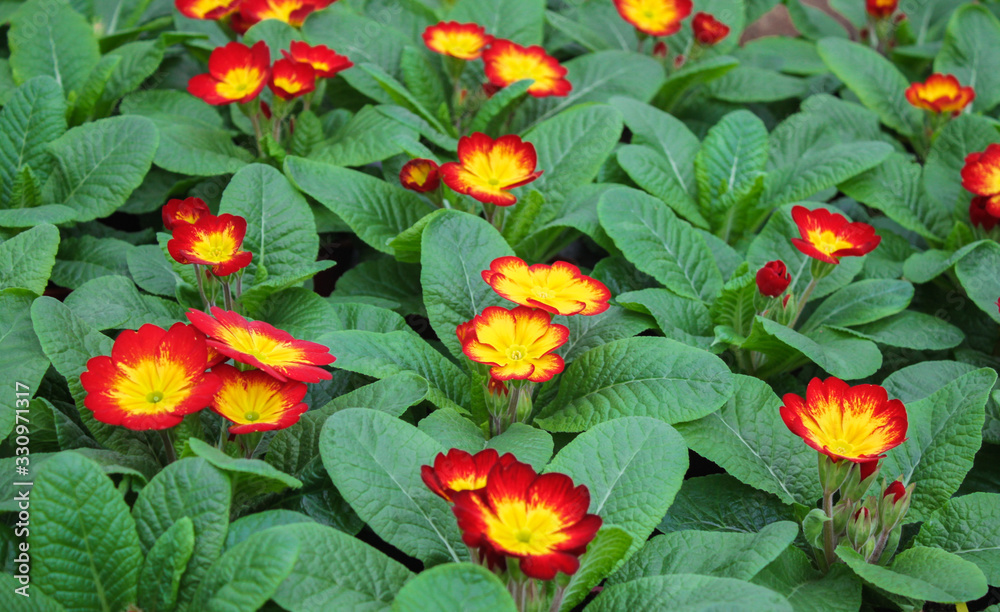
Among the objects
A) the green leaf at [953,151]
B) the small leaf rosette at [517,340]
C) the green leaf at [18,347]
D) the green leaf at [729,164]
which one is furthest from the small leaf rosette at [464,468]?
the green leaf at [953,151]

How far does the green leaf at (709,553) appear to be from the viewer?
1.38 meters

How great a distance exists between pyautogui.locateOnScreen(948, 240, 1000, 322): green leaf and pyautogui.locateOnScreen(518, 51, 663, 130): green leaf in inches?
40.6

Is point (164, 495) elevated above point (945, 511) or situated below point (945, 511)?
above

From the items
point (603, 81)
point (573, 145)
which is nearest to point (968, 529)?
point (573, 145)

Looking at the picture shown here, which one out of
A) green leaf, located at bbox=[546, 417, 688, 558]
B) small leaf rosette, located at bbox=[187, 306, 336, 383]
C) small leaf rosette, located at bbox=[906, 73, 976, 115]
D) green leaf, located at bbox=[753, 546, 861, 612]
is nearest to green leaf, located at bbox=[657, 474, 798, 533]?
green leaf, located at bbox=[753, 546, 861, 612]

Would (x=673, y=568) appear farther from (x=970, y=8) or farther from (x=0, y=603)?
(x=970, y=8)

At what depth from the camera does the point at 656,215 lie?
2.12 m

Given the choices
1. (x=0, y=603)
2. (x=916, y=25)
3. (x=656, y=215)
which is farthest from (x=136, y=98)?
(x=916, y=25)

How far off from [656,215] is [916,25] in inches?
80.5

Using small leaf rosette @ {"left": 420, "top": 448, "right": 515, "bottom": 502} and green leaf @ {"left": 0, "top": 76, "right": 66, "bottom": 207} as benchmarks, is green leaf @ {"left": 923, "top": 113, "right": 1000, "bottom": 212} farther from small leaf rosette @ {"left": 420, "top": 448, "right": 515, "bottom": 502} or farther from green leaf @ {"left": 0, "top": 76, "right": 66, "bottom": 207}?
green leaf @ {"left": 0, "top": 76, "right": 66, "bottom": 207}

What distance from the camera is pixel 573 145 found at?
2.36 meters

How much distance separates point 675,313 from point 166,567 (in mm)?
1180

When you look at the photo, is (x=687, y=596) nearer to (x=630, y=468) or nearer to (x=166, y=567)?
(x=630, y=468)

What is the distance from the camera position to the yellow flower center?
156 centimetres
